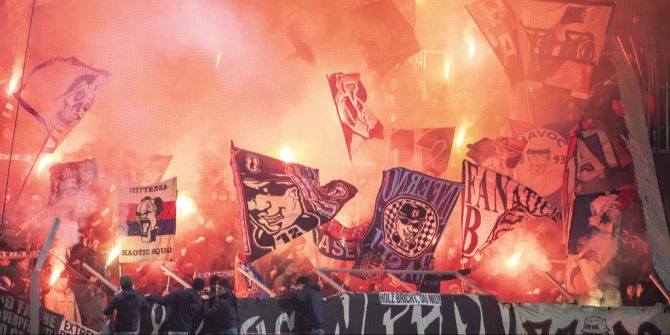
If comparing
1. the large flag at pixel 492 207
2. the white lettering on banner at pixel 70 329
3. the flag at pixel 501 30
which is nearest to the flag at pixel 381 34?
the flag at pixel 501 30

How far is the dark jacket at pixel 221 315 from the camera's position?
10664 millimetres

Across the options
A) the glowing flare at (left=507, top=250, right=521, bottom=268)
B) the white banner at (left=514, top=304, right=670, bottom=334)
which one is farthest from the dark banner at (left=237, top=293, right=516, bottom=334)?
the glowing flare at (left=507, top=250, right=521, bottom=268)

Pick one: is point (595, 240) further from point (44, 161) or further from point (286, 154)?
point (44, 161)

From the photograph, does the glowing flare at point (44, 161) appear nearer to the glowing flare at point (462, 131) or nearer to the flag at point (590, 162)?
the glowing flare at point (462, 131)

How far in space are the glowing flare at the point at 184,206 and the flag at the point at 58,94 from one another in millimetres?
3076

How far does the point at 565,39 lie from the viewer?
63.7ft

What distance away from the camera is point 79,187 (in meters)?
17.9

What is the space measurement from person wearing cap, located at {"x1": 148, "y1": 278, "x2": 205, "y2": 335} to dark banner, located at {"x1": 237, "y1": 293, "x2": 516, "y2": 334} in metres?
0.70

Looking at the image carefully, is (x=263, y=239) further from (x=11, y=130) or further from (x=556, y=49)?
(x=556, y=49)

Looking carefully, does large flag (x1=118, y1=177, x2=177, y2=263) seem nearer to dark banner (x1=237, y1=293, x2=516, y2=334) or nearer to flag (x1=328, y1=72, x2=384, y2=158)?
dark banner (x1=237, y1=293, x2=516, y2=334)

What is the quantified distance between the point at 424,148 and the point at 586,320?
7.13 meters

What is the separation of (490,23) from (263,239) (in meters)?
8.19

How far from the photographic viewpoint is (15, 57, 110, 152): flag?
17.7 m

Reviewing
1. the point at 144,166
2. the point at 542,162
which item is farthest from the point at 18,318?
the point at 542,162
